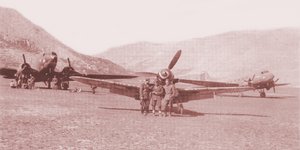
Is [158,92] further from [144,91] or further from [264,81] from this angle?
[264,81]

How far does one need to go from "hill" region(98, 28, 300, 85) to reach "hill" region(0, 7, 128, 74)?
38.2 metres

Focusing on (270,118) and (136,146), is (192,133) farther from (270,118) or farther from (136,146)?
(270,118)

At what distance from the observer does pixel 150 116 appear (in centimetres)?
2186

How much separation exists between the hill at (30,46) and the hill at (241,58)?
3815 cm

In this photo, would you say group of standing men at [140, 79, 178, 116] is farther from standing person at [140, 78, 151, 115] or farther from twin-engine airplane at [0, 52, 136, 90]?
twin-engine airplane at [0, 52, 136, 90]

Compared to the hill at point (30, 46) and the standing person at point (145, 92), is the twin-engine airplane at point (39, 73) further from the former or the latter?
the hill at point (30, 46)

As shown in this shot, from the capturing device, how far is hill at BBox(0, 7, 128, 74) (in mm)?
86188

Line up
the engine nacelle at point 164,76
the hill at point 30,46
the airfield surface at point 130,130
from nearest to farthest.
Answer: the airfield surface at point 130,130
the engine nacelle at point 164,76
the hill at point 30,46

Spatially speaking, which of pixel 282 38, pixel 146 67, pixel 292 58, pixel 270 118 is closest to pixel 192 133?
pixel 270 118

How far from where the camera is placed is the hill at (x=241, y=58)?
13875 cm

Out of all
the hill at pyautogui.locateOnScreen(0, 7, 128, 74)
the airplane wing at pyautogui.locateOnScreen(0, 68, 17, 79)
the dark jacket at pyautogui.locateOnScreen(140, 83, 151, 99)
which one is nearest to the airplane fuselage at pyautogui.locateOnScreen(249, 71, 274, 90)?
the dark jacket at pyautogui.locateOnScreen(140, 83, 151, 99)

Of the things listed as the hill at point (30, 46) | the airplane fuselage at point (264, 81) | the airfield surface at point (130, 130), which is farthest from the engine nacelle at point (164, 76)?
the hill at point (30, 46)

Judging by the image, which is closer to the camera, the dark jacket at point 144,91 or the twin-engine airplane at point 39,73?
the dark jacket at point 144,91

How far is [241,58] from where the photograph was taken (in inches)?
6427
